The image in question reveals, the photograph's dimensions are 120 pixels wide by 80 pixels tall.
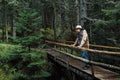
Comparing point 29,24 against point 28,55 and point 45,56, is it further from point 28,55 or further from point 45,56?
point 45,56

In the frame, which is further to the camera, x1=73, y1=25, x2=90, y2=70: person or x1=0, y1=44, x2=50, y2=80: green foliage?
x1=0, y1=44, x2=50, y2=80: green foliage

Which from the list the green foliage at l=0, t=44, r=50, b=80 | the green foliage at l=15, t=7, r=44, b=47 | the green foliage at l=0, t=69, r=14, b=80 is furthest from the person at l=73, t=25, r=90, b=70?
the green foliage at l=0, t=69, r=14, b=80

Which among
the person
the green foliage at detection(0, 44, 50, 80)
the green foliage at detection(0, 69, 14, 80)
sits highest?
the person

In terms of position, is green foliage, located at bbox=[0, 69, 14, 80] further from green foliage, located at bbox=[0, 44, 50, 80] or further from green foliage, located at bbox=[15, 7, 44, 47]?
green foliage, located at bbox=[15, 7, 44, 47]

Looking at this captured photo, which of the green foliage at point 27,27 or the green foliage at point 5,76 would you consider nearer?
the green foliage at point 27,27

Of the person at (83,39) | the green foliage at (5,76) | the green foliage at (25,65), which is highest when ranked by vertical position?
the person at (83,39)

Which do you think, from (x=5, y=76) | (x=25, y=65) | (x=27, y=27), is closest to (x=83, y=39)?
(x=27, y=27)

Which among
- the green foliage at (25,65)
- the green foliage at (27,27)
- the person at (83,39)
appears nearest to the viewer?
the person at (83,39)

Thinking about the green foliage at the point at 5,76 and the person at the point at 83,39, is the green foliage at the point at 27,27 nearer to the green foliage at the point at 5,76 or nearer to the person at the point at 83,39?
the green foliage at the point at 5,76

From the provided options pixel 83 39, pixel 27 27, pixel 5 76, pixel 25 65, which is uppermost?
pixel 27 27

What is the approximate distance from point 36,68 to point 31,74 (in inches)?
19.7

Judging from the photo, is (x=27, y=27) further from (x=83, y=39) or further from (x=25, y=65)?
(x=83, y=39)

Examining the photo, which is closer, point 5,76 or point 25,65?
point 25,65

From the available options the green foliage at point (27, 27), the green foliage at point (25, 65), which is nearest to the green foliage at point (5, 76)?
the green foliage at point (25, 65)
